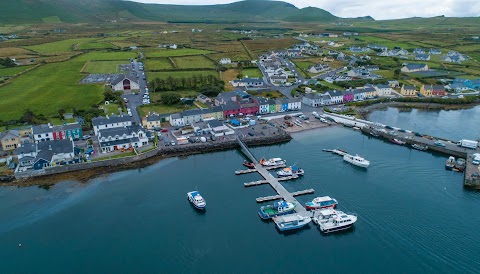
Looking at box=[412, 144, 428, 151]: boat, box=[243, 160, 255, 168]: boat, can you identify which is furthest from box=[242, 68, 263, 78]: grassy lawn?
box=[243, 160, 255, 168]: boat

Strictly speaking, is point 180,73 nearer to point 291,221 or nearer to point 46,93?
point 46,93

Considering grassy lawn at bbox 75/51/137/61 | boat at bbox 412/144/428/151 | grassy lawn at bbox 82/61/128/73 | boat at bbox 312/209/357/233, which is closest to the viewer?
boat at bbox 312/209/357/233

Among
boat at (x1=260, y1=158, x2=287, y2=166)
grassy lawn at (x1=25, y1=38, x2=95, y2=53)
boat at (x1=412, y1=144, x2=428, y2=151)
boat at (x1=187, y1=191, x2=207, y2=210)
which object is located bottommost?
boat at (x1=187, y1=191, x2=207, y2=210)

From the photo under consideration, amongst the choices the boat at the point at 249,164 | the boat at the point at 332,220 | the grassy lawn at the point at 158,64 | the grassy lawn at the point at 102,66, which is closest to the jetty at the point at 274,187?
the boat at the point at 249,164

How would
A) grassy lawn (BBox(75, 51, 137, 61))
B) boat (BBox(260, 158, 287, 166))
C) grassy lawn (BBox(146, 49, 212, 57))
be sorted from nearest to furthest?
boat (BBox(260, 158, 287, 166)) → grassy lawn (BBox(75, 51, 137, 61)) → grassy lawn (BBox(146, 49, 212, 57))

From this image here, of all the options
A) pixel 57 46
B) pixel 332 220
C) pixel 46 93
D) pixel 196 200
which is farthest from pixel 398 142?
pixel 57 46

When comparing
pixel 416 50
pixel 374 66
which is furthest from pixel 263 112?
pixel 416 50

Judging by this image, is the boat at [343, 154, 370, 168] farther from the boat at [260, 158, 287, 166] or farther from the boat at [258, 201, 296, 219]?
the boat at [258, 201, 296, 219]
